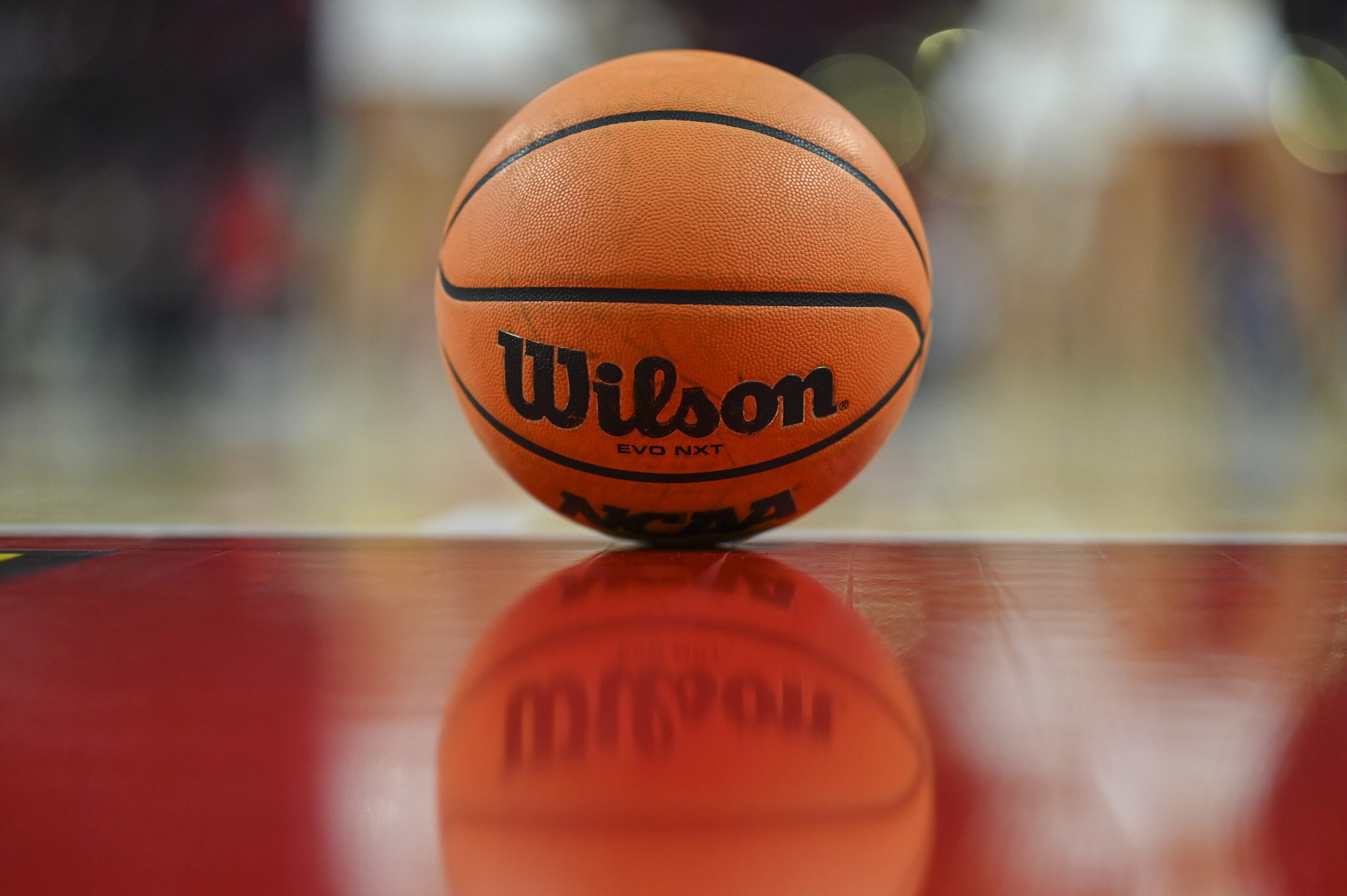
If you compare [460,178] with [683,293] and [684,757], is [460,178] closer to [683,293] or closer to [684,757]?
[683,293]

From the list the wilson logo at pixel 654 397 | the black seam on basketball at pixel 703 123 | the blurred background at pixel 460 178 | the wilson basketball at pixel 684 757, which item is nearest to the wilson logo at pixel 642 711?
the wilson basketball at pixel 684 757

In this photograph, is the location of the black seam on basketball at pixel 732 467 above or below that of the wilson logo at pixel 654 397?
below

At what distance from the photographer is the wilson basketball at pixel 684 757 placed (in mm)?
766

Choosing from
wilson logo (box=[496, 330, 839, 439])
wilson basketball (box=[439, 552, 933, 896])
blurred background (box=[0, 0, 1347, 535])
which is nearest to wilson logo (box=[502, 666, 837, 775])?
wilson basketball (box=[439, 552, 933, 896])

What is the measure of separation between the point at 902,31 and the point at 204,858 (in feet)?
44.1

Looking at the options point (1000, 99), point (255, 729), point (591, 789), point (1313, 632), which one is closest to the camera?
point (591, 789)

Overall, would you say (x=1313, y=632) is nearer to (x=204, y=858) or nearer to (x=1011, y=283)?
(x=204, y=858)

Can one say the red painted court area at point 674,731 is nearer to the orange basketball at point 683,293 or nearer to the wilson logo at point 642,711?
the wilson logo at point 642,711

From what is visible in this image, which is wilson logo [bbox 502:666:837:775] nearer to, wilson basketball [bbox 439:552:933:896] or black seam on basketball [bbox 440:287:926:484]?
wilson basketball [bbox 439:552:933:896]

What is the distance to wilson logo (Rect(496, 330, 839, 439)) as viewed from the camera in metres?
1.55

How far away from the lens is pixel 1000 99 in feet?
38.4

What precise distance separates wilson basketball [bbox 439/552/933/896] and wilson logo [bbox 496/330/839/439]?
256mm

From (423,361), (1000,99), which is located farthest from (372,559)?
(1000,99)

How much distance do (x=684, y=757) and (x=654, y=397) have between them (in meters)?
0.69
